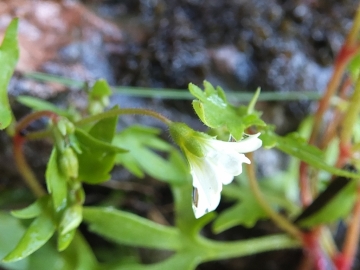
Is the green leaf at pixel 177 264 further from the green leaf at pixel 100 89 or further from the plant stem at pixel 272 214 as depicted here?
the green leaf at pixel 100 89

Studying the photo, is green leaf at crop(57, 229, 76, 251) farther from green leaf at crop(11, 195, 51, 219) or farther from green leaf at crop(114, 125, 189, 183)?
green leaf at crop(114, 125, 189, 183)

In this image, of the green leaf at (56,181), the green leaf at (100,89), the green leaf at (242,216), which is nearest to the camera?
the green leaf at (56,181)

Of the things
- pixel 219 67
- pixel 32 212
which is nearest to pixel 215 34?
pixel 219 67

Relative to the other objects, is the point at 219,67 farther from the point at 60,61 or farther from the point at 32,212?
the point at 32,212

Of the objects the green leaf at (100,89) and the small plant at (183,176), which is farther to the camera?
the green leaf at (100,89)

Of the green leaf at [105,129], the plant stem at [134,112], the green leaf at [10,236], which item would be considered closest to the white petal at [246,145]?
the plant stem at [134,112]

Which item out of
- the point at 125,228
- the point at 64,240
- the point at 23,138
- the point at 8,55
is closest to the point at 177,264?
the point at 125,228
